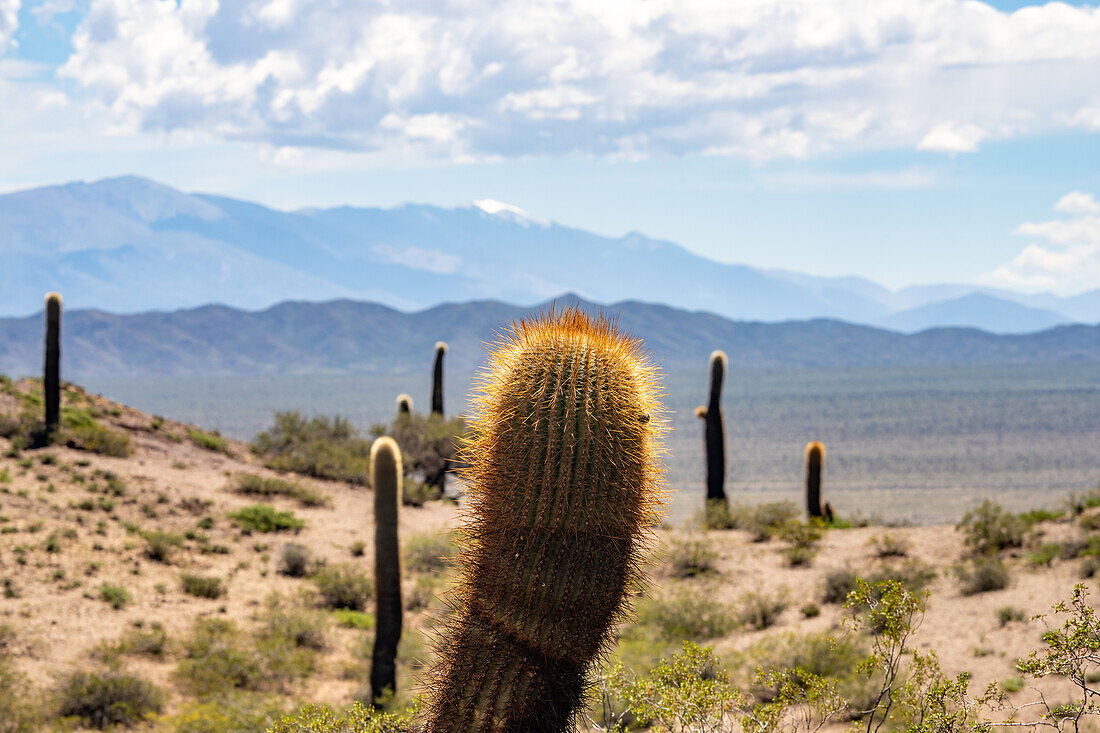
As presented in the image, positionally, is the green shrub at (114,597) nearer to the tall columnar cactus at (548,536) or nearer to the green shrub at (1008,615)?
the tall columnar cactus at (548,536)

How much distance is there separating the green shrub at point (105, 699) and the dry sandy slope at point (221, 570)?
1.80 ft

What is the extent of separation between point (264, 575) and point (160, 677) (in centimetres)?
555

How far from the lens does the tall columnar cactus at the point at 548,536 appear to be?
12.0ft

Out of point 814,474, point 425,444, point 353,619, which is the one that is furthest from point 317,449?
point 814,474

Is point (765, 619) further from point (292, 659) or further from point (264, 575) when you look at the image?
point (264, 575)

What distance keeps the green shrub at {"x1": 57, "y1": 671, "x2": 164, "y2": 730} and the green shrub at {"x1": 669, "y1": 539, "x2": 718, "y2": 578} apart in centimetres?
919

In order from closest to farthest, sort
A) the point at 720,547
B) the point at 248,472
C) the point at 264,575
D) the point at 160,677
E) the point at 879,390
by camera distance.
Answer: the point at 160,677, the point at 264,575, the point at 720,547, the point at 248,472, the point at 879,390

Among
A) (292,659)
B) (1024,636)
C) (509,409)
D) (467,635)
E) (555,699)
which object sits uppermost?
(509,409)

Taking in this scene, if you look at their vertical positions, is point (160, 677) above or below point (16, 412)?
below

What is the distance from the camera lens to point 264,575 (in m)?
17.5

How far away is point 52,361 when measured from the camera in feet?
70.2

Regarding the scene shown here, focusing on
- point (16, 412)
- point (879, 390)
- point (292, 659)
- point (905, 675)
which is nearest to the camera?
point (905, 675)

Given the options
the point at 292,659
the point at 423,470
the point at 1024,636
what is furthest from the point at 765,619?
the point at 423,470

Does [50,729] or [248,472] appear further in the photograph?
[248,472]
